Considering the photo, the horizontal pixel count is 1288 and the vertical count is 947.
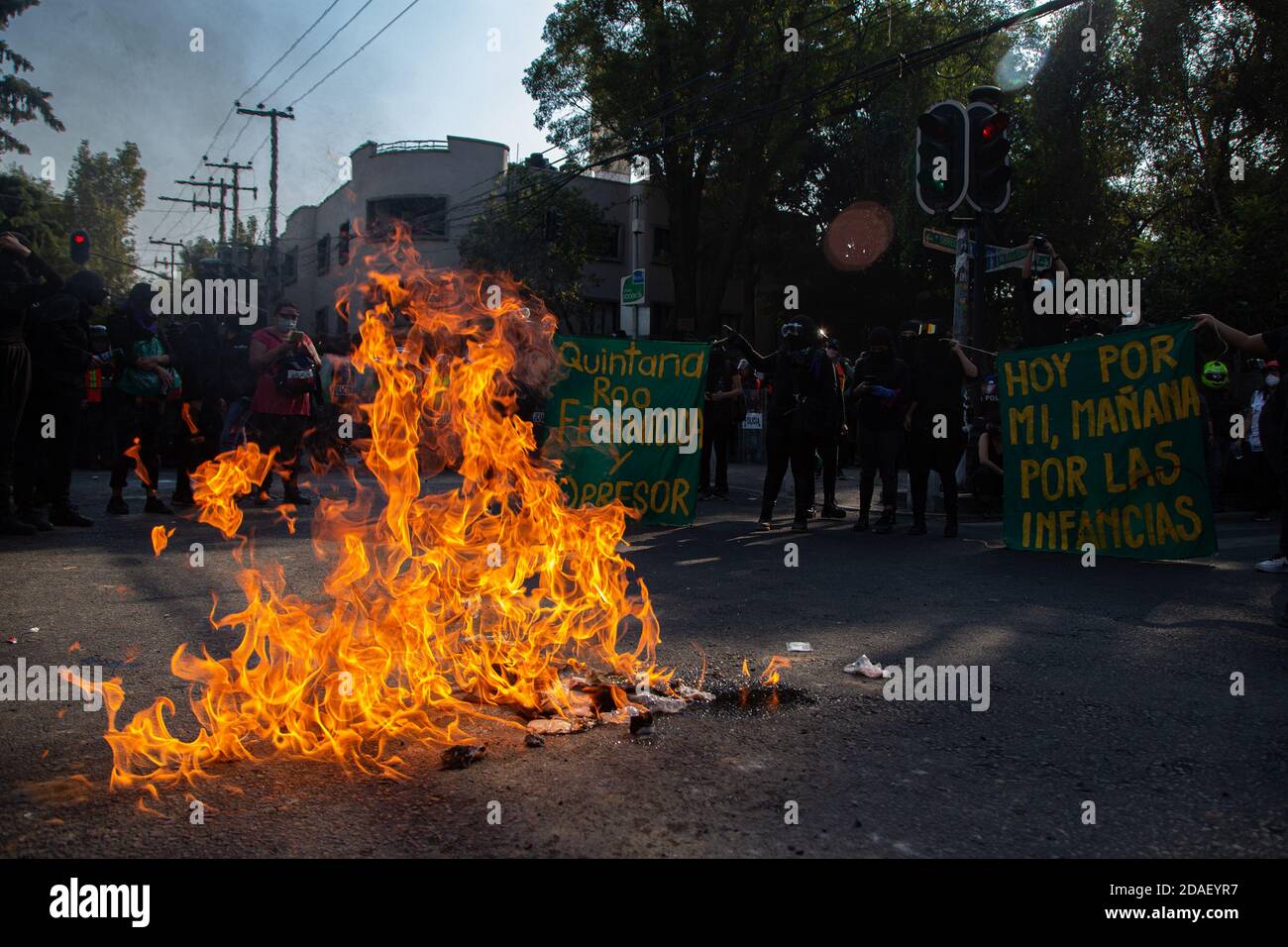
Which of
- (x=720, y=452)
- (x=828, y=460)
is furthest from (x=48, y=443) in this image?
(x=720, y=452)

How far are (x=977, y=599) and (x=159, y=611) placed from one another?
5011 mm

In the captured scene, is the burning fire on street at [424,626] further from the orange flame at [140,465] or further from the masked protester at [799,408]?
the orange flame at [140,465]

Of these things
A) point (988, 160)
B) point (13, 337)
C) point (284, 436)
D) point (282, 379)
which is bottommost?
point (284, 436)

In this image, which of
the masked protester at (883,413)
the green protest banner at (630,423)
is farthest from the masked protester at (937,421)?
the green protest banner at (630,423)

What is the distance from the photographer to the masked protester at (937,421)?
9344 millimetres

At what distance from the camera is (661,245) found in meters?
38.8

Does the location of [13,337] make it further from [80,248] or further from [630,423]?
[630,423]

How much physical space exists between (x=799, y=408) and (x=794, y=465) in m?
0.70

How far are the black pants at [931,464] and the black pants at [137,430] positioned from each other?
298 inches

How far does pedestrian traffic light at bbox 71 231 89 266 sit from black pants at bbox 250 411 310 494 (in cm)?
306

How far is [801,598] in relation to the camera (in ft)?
20.1

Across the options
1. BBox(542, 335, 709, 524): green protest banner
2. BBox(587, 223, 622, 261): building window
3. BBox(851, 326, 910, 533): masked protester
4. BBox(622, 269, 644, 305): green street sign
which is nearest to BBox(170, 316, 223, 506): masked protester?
BBox(542, 335, 709, 524): green protest banner

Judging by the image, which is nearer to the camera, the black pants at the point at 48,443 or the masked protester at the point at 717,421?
the black pants at the point at 48,443

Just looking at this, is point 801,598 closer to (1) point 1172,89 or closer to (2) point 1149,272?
(2) point 1149,272
